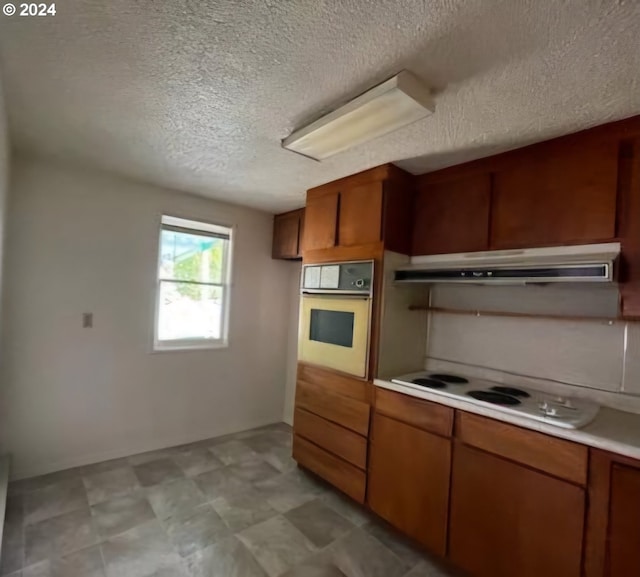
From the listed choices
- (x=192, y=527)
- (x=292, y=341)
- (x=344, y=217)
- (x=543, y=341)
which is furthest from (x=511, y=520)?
(x=292, y=341)

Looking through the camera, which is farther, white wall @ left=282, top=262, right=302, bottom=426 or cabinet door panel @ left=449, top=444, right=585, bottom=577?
white wall @ left=282, top=262, right=302, bottom=426

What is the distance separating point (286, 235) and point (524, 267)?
2.45 metres

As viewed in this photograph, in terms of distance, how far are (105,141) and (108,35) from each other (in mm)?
1100

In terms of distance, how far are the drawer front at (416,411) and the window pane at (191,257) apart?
2.15 meters

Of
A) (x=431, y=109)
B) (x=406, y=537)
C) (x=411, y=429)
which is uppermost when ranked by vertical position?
(x=431, y=109)

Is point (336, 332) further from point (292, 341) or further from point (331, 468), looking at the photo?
point (292, 341)

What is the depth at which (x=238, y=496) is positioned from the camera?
2461 millimetres

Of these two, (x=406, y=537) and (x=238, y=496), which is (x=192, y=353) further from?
(x=406, y=537)

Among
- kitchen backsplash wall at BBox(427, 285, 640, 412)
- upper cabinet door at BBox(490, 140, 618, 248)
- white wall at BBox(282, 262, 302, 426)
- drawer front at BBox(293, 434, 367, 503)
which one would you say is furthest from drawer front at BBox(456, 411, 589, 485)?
white wall at BBox(282, 262, 302, 426)

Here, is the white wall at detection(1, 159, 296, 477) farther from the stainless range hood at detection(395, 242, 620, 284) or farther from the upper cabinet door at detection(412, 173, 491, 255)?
the stainless range hood at detection(395, 242, 620, 284)

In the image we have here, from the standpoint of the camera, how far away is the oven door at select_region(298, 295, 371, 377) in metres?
2.36

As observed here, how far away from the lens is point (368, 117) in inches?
64.2

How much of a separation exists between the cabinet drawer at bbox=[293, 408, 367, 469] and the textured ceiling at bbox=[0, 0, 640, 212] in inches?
76.5

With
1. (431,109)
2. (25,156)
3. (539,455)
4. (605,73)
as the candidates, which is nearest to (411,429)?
(539,455)
